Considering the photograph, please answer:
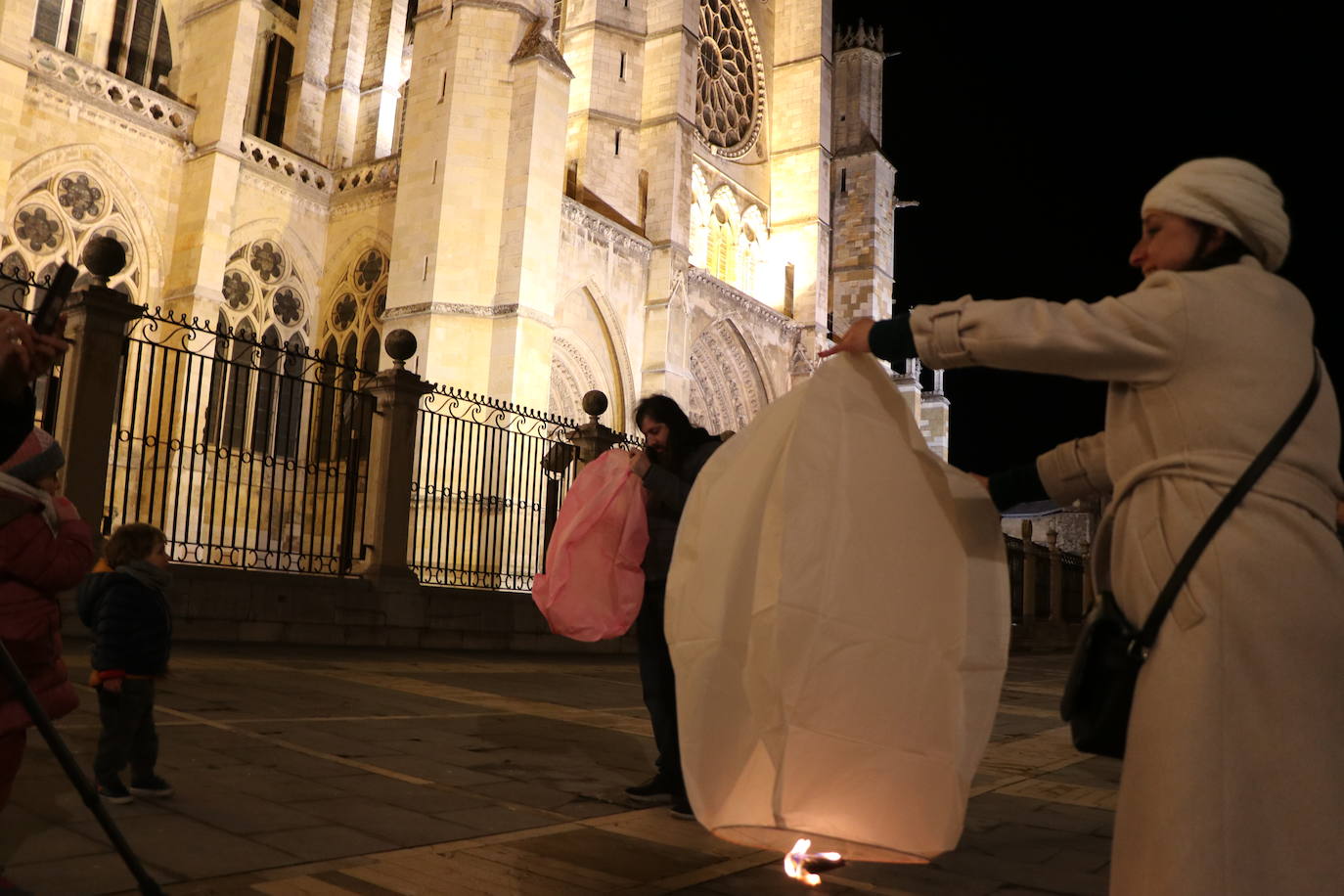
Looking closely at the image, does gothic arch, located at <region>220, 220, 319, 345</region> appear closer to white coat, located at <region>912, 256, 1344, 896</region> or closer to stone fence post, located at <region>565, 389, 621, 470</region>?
stone fence post, located at <region>565, 389, 621, 470</region>

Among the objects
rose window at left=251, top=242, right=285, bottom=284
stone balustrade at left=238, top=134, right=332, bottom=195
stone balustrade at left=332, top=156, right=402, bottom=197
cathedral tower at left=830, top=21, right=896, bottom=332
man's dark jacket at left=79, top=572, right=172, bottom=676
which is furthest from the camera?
cathedral tower at left=830, top=21, right=896, bottom=332

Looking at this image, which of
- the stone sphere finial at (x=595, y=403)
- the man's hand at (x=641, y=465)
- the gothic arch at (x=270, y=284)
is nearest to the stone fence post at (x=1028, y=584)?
the stone sphere finial at (x=595, y=403)

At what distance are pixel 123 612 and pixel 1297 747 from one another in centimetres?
330

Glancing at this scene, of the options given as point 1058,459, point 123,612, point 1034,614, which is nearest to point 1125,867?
point 1058,459

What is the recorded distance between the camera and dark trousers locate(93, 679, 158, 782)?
3160mm

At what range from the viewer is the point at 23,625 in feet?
7.46

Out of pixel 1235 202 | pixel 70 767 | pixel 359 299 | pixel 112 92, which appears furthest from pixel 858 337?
pixel 359 299

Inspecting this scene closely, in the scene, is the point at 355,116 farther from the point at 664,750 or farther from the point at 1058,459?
the point at 1058,459

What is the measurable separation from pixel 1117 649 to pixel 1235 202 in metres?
0.80

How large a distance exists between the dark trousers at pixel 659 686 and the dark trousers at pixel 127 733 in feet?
5.25

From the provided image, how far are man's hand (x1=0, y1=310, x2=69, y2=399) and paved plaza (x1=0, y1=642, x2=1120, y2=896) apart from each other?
1.15 m

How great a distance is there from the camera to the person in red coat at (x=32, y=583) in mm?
2201

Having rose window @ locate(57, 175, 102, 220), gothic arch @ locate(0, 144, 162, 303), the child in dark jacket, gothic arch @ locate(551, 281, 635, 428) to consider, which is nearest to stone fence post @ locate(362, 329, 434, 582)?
the child in dark jacket

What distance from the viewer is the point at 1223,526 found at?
1.66 m
